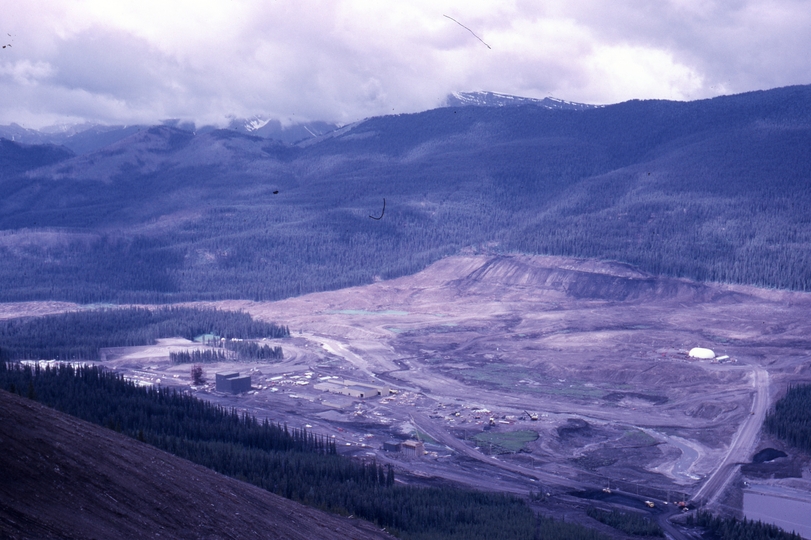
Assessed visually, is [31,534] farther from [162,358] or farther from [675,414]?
[162,358]

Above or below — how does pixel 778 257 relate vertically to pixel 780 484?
above

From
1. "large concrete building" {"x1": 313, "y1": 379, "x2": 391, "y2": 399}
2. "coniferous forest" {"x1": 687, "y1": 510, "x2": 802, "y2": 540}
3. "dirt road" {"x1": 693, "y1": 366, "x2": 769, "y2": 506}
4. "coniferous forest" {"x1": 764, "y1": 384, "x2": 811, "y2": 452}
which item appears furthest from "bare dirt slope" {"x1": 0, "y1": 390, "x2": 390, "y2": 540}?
"large concrete building" {"x1": 313, "y1": 379, "x2": 391, "y2": 399}

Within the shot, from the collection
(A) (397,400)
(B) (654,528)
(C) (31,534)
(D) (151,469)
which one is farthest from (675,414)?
(C) (31,534)

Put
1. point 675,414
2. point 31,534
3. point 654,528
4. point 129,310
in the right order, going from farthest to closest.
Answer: point 129,310
point 675,414
point 654,528
point 31,534

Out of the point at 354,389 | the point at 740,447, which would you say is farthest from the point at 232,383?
the point at 740,447

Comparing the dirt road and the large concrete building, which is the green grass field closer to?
the dirt road

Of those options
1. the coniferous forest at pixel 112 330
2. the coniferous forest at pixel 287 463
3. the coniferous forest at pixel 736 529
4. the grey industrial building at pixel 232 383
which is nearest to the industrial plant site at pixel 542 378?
the grey industrial building at pixel 232 383
